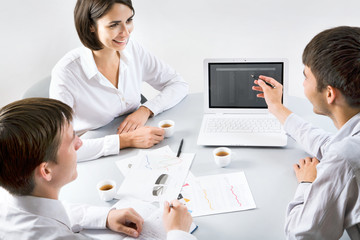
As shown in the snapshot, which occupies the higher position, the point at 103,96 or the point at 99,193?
the point at 103,96

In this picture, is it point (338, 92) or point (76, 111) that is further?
point (76, 111)

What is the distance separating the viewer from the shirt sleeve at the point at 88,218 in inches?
45.4

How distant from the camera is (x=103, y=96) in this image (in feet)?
6.02

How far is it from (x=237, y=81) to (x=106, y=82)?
624 millimetres

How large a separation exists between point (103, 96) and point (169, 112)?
0.34 meters

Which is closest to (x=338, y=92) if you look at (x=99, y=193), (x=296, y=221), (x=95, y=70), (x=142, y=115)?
(x=296, y=221)

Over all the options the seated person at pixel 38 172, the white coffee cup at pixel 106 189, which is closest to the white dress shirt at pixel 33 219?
the seated person at pixel 38 172

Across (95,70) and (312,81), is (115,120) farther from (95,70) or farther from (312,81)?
(312,81)

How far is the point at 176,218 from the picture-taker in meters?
1.11

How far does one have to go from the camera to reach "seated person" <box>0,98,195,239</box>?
94 cm

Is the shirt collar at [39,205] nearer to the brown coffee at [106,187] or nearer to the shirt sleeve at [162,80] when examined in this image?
the brown coffee at [106,187]

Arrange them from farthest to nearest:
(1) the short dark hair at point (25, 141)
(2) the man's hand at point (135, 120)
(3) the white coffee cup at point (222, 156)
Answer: (2) the man's hand at point (135, 120), (3) the white coffee cup at point (222, 156), (1) the short dark hair at point (25, 141)

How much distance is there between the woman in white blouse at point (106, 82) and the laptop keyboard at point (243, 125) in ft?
0.80

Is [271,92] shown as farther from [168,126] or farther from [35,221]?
[35,221]
